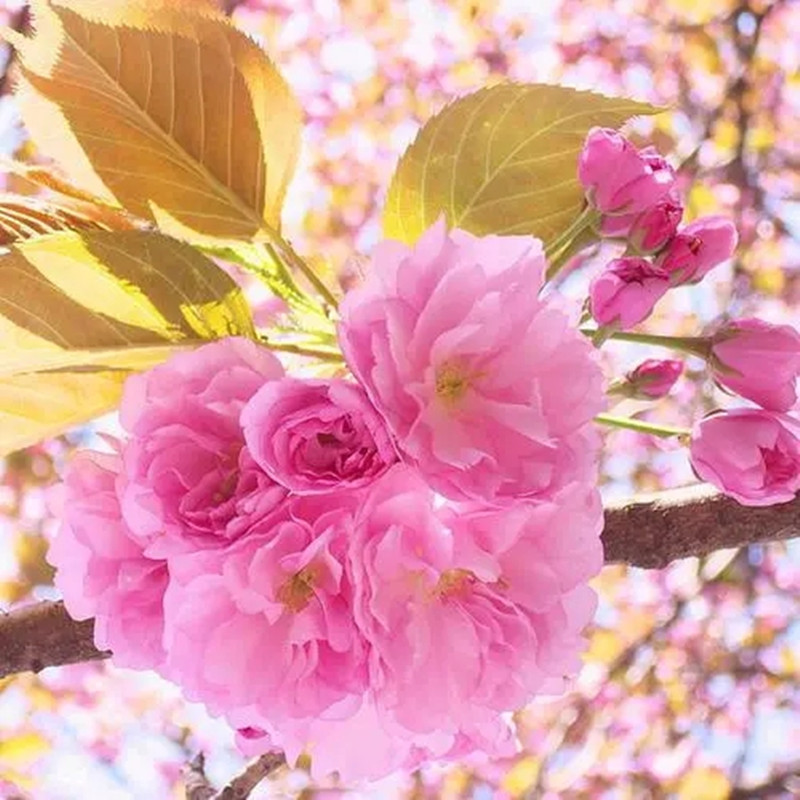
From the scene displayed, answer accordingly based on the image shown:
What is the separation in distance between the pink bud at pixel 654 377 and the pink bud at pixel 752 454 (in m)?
0.06

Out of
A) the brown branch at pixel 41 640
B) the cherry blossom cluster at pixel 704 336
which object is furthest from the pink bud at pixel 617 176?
the brown branch at pixel 41 640

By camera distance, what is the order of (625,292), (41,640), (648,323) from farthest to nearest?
(648,323)
(41,640)
(625,292)

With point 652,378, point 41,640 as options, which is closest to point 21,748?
point 41,640

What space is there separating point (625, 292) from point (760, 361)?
0.09 metres

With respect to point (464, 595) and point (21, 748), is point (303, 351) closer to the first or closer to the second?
point (464, 595)

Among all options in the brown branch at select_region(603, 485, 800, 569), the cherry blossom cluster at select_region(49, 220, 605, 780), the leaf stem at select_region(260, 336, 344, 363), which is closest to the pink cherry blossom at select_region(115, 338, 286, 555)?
the cherry blossom cluster at select_region(49, 220, 605, 780)

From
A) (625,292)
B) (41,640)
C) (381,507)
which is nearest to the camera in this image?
(381,507)

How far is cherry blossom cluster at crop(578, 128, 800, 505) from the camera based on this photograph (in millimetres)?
749

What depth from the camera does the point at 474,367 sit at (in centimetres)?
66

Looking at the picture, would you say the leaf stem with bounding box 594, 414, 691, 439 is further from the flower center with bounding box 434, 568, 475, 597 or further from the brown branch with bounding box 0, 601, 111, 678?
the brown branch with bounding box 0, 601, 111, 678

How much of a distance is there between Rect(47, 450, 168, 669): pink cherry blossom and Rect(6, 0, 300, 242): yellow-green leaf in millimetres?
183

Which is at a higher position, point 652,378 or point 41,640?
point 652,378

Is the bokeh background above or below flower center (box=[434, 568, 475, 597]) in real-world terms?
below

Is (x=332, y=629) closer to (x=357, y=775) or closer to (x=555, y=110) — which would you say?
(x=357, y=775)
